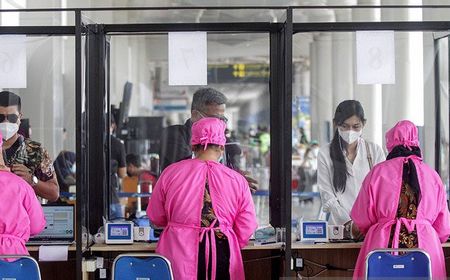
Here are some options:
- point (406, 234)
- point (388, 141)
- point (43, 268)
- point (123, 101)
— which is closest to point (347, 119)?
point (388, 141)

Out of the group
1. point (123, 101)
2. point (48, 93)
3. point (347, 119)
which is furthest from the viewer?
point (123, 101)

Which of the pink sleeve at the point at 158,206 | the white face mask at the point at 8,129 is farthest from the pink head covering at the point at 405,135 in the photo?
the white face mask at the point at 8,129

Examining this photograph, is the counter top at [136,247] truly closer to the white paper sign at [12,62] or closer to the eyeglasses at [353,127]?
the eyeglasses at [353,127]

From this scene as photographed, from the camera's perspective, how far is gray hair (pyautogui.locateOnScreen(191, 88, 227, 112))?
19.6 feet

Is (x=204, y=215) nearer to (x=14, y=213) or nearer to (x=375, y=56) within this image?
(x=14, y=213)

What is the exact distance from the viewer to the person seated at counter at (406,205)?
4.77 metres

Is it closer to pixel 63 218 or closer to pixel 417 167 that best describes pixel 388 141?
pixel 417 167

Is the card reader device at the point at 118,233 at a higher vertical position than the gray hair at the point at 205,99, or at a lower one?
lower

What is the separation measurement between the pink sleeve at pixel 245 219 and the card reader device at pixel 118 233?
0.78m

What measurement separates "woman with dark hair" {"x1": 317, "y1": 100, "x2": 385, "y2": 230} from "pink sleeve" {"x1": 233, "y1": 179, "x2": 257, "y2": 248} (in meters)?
1.06

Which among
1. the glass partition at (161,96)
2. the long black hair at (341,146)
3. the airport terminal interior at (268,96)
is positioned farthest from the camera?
the glass partition at (161,96)

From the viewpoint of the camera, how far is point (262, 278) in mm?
5508

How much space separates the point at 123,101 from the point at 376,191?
5.47 meters

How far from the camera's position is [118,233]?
5.19 metres
